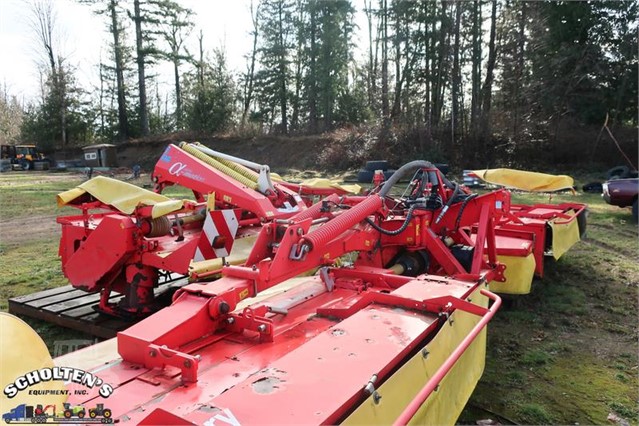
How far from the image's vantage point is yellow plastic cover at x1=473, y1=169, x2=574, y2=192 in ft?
25.6

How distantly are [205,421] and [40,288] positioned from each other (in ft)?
16.9

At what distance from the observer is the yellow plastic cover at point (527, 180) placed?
7789mm

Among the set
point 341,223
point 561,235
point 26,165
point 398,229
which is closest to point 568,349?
point 398,229

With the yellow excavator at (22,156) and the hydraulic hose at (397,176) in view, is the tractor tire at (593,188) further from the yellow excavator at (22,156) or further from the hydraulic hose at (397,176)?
the yellow excavator at (22,156)

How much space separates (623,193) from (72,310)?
10.8 m

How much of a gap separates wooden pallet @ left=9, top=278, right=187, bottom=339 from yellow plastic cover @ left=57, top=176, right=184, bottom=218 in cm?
107

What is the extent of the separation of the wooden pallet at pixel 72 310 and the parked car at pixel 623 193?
9.66 metres

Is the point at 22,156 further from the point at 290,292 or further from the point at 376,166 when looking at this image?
the point at 290,292

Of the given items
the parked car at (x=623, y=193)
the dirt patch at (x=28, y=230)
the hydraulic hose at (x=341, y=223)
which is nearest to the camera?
the hydraulic hose at (x=341, y=223)

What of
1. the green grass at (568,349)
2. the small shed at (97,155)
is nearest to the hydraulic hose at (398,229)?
the green grass at (568,349)

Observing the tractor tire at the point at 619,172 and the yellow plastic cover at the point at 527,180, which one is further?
the tractor tire at the point at 619,172

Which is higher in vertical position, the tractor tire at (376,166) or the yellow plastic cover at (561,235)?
the tractor tire at (376,166)

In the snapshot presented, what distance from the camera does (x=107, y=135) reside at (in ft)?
107

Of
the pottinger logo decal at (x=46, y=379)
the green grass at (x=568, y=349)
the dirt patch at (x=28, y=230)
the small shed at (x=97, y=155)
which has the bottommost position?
the green grass at (x=568, y=349)
